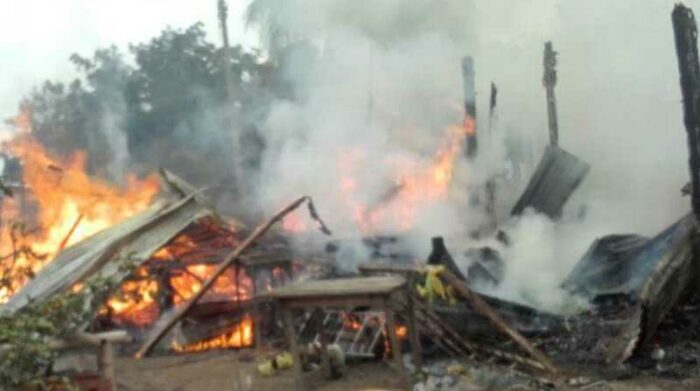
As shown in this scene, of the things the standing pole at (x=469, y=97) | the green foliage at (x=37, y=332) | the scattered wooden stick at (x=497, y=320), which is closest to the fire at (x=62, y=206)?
the scattered wooden stick at (x=497, y=320)

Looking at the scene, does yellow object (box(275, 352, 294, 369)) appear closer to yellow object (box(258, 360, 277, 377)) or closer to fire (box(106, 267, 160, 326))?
yellow object (box(258, 360, 277, 377))

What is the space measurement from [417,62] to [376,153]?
5616 millimetres

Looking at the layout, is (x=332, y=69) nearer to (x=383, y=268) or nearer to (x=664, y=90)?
(x=664, y=90)

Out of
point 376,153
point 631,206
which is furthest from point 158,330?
point 631,206

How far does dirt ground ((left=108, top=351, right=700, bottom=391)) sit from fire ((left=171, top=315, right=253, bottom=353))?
0.68 metres

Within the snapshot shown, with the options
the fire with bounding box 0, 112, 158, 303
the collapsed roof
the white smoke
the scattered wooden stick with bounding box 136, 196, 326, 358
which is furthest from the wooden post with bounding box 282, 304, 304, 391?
the fire with bounding box 0, 112, 158, 303

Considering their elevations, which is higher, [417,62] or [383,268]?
[417,62]

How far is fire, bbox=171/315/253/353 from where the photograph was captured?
11.9m

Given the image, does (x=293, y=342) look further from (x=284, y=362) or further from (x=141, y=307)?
(x=141, y=307)

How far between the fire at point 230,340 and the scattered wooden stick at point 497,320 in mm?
3767

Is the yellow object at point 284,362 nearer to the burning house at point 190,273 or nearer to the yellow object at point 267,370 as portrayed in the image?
the yellow object at point 267,370

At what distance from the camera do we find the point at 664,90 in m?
21.0

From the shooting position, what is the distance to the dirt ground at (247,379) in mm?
8078

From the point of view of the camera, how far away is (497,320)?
9414 mm
